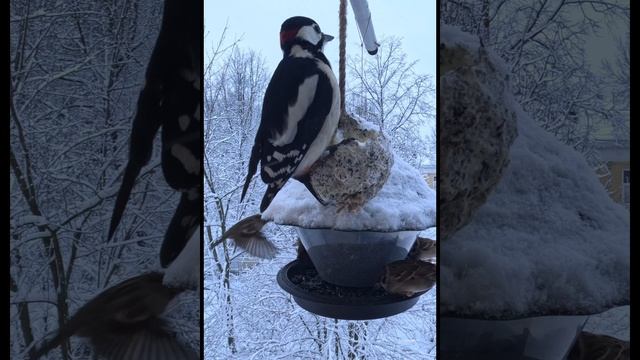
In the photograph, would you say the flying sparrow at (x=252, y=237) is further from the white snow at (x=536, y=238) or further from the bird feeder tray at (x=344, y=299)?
the white snow at (x=536, y=238)

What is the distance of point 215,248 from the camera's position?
83cm

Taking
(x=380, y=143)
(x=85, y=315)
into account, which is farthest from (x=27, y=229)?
(x=380, y=143)

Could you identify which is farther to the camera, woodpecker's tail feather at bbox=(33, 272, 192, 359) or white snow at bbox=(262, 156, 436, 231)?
woodpecker's tail feather at bbox=(33, 272, 192, 359)

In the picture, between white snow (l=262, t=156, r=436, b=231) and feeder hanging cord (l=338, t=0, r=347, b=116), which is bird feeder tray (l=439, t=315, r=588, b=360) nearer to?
white snow (l=262, t=156, r=436, b=231)

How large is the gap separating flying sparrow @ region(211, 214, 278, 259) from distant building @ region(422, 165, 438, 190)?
1.10 feet

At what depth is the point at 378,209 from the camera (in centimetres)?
72

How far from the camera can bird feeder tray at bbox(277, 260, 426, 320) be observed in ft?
2.48

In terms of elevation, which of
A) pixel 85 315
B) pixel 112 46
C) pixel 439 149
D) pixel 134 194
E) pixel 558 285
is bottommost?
pixel 85 315

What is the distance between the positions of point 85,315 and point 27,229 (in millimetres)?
211

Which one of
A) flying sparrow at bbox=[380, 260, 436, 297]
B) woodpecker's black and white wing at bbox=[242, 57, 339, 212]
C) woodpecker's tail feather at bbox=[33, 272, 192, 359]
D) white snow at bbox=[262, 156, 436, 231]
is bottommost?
woodpecker's tail feather at bbox=[33, 272, 192, 359]

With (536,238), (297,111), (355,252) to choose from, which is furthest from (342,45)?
(536,238)

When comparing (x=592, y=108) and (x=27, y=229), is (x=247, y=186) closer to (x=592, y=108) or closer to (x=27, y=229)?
(x=27, y=229)

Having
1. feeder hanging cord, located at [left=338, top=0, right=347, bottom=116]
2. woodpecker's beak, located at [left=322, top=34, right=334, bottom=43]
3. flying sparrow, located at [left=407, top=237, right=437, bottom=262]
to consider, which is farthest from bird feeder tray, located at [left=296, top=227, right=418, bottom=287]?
woodpecker's beak, located at [left=322, top=34, right=334, bottom=43]

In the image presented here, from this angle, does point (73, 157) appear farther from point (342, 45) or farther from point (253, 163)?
point (342, 45)
